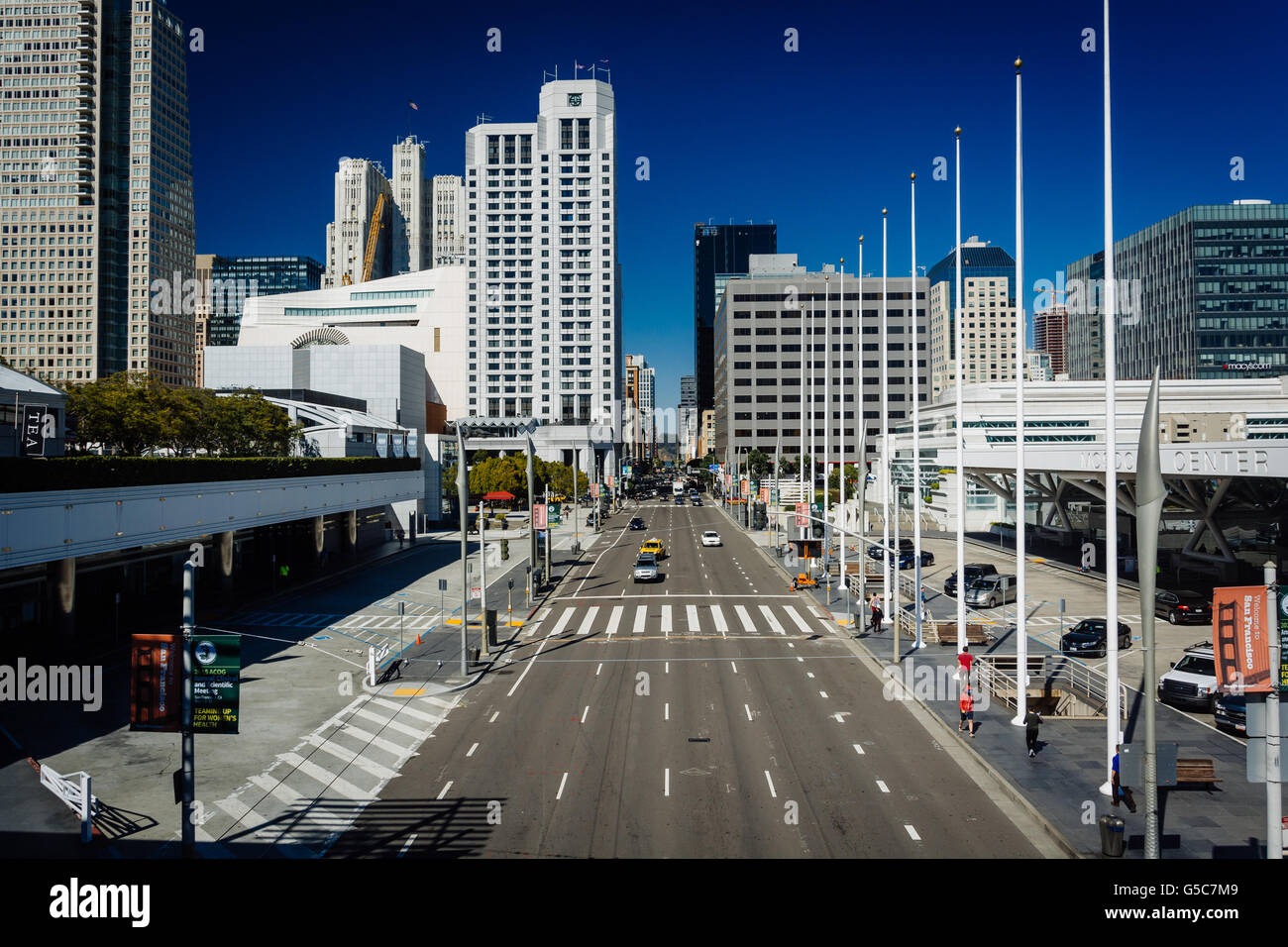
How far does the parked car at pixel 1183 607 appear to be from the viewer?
36438mm

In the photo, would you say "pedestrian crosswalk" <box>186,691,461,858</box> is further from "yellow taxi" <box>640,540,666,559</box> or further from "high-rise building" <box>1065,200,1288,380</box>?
"high-rise building" <box>1065,200,1288,380</box>

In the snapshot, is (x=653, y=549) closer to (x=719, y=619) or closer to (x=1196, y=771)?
(x=719, y=619)

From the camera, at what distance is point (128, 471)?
96.9ft

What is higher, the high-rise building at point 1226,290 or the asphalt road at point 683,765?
the high-rise building at point 1226,290

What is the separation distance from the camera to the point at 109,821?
16.3 m

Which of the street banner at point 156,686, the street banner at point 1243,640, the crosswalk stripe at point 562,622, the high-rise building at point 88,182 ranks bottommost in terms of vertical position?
the crosswalk stripe at point 562,622

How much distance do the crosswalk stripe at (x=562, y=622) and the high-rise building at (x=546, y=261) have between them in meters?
101

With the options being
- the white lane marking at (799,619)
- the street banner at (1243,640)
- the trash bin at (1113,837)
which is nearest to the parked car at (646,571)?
the white lane marking at (799,619)

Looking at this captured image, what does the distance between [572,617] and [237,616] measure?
15897 millimetres

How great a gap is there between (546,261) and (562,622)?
4443 inches

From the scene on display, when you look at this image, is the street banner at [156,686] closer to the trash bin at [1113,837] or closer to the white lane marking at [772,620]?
the trash bin at [1113,837]

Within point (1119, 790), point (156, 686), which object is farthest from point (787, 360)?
point (156, 686)
